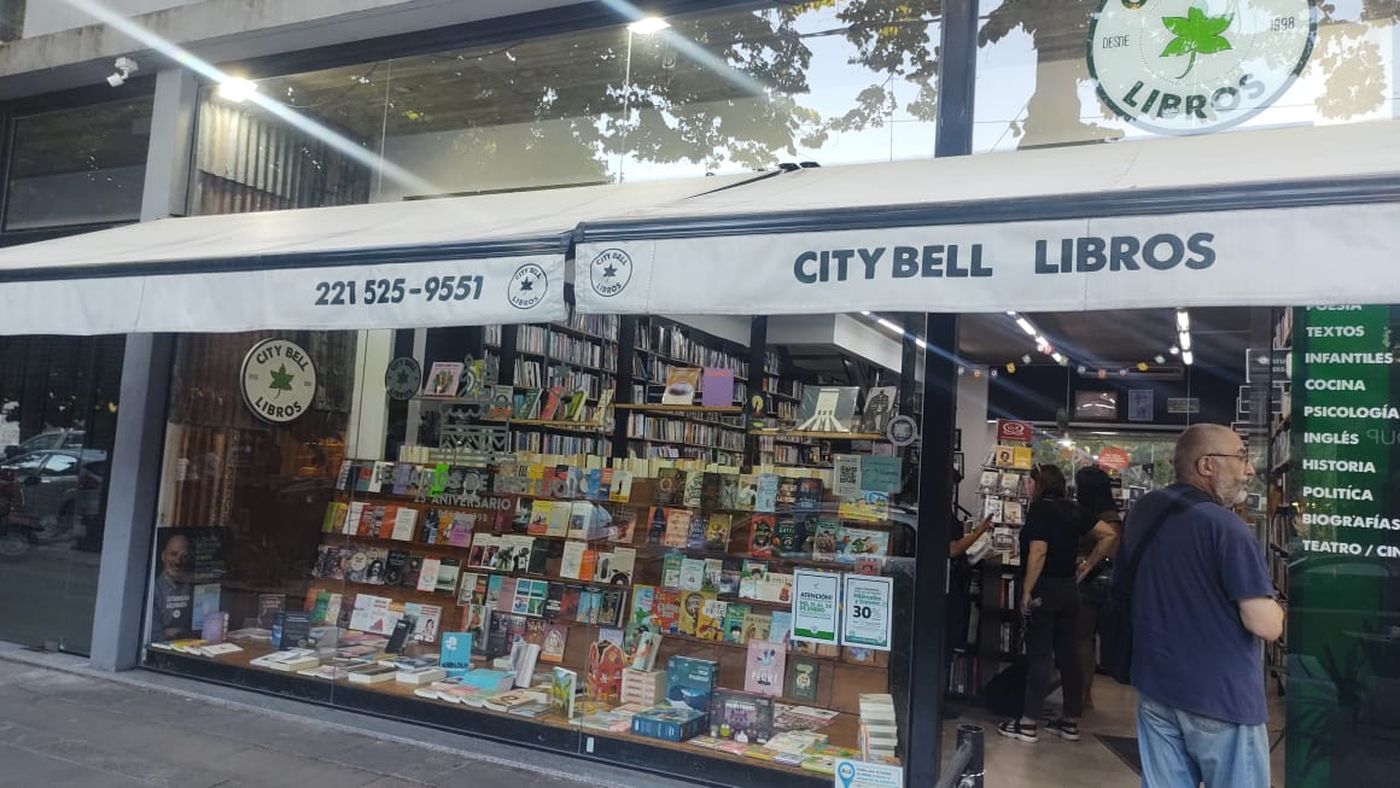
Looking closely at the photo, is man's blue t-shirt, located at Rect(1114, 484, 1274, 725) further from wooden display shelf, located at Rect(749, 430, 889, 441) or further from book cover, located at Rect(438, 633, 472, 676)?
book cover, located at Rect(438, 633, 472, 676)

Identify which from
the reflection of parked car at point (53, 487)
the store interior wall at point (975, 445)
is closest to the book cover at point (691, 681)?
the reflection of parked car at point (53, 487)

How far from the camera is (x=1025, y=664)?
233 inches

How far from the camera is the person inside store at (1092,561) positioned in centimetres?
592

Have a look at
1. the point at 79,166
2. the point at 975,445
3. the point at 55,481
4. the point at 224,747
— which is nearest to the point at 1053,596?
the point at 975,445

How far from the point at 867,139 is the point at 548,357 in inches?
88.8

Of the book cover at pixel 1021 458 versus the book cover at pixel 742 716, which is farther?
the book cover at pixel 1021 458

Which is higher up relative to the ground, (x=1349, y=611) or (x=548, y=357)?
(x=548, y=357)

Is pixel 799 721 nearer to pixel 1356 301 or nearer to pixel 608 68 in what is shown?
pixel 1356 301

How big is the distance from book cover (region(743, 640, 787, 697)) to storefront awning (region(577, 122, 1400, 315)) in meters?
2.13

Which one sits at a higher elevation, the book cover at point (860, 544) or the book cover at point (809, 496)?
the book cover at point (809, 496)

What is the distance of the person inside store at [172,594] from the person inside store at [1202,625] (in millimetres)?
5510

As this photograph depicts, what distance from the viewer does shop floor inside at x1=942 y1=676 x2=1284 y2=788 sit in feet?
15.1

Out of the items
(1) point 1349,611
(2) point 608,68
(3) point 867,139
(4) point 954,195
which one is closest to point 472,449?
(2) point 608,68

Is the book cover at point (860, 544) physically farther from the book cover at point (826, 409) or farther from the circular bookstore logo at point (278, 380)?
the circular bookstore logo at point (278, 380)
